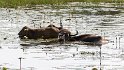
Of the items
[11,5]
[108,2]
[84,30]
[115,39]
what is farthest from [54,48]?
[108,2]

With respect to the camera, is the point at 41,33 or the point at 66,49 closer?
the point at 66,49

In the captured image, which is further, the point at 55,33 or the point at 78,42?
the point at 55,33

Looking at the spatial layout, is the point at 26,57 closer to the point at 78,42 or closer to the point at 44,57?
the point at 44,57

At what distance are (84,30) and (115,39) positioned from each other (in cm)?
309

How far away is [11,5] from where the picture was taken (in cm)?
3456

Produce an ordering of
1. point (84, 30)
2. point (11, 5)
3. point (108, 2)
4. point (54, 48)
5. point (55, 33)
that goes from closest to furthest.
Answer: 1. point (54, 48)
2. point (55, 33)
3. point (84, 30)
4. point (11, 5)
5. point (108, 2)

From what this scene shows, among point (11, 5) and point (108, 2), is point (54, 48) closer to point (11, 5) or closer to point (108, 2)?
point (11, 5)

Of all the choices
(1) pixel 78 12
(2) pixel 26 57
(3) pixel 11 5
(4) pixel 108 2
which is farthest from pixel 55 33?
(4) pixel 108 2

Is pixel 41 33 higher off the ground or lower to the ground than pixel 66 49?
higher

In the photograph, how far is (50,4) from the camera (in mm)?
36750

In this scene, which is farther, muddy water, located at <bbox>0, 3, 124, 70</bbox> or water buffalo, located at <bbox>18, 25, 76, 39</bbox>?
water buffalo, located at <bbox>18, 25, 76, 39</bbox>

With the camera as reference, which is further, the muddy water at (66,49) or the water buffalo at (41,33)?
the water buffalo at (41,33)

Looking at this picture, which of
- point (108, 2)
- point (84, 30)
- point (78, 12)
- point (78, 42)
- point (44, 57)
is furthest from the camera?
point (108, 2)

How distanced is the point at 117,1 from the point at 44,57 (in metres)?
25.9
